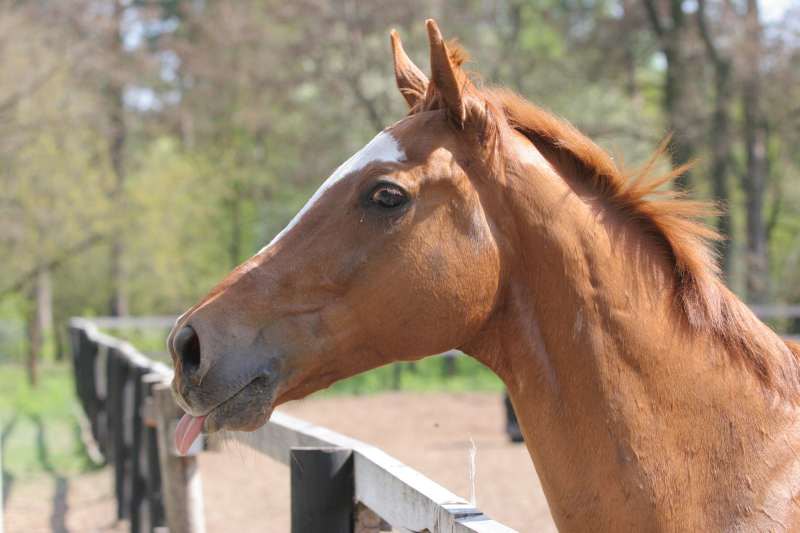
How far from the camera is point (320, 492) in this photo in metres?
2.92

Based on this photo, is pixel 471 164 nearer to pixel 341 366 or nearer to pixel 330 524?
pixel 341 366

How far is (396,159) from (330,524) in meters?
1.20

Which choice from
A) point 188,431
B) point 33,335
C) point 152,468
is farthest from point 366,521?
point 33,335

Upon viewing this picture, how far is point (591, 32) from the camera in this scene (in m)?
21.2

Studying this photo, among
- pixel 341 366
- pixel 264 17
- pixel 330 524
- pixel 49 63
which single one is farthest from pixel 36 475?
pixel 264 17


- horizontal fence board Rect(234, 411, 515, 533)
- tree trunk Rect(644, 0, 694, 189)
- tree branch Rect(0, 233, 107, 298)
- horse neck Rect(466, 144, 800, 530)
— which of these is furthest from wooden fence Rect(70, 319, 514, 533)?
tree trunk Rect(644, 0, 694, 189)

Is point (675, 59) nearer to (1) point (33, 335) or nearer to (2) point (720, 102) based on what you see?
(2) point (720, 102)

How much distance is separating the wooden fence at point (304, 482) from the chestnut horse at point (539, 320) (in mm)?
345

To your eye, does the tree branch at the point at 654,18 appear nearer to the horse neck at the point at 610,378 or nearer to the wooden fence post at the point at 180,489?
the wooden fence post at the point at 180,489

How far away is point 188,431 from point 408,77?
46.1 inches

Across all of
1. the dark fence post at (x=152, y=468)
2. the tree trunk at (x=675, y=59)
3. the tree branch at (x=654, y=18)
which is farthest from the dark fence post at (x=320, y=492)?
the tree branch at (x=654, y=18)

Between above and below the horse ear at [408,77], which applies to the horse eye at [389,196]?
below

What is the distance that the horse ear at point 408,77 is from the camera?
8.90 feet

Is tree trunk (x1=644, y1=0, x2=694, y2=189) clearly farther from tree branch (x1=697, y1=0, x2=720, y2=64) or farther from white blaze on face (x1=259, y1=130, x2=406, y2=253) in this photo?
white blaze on face (x1=259, y1=130, x2=406, y2=253)
